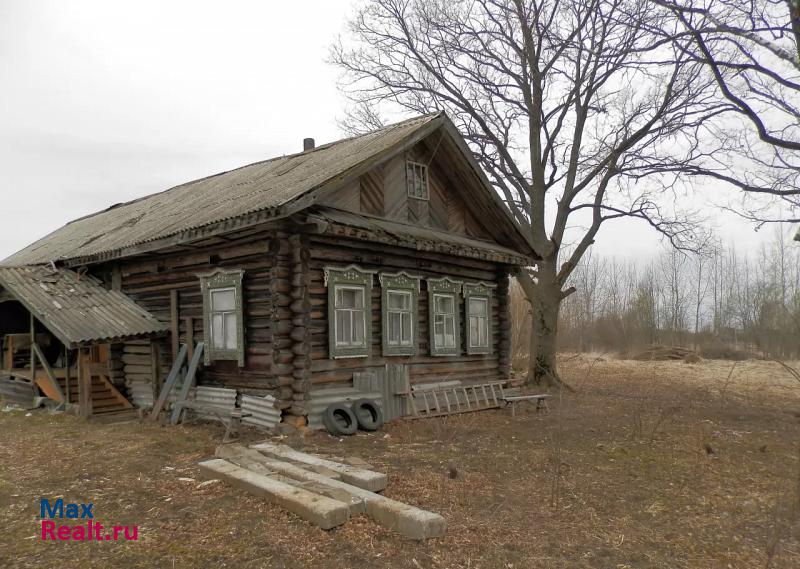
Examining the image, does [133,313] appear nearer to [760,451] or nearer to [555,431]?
[555,431]

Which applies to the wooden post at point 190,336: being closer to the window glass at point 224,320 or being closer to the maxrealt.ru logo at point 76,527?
the window glass at point 224,320

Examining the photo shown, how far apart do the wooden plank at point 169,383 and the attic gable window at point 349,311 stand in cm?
308

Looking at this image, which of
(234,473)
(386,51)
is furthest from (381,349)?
(386,51)

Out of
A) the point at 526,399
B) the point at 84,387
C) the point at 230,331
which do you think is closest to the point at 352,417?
the point at 230,331

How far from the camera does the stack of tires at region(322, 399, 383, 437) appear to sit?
9562 millimetres

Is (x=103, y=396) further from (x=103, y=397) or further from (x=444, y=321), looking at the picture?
(x=444, y=321)

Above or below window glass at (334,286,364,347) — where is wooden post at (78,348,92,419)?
below

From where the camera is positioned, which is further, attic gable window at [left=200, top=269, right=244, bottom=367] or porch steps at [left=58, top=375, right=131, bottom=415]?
porch steps at [left=58, top=375, right=131, bottom=415]

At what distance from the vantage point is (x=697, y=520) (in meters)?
5.93

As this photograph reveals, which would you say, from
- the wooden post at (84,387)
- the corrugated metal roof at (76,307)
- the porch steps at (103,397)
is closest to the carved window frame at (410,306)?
the corrugated metal roof at (76,307)

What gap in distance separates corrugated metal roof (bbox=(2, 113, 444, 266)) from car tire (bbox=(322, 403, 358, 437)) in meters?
3.47

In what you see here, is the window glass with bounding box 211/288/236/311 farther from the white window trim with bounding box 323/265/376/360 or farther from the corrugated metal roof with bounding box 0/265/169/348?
the white window trim with bounding box 323/265/376/360

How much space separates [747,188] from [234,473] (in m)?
13.0

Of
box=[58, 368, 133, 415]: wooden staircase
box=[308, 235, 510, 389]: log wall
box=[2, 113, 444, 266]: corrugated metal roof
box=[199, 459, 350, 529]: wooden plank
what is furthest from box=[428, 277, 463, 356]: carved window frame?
box=[58, 368, 133, 415]: wooden staircase
